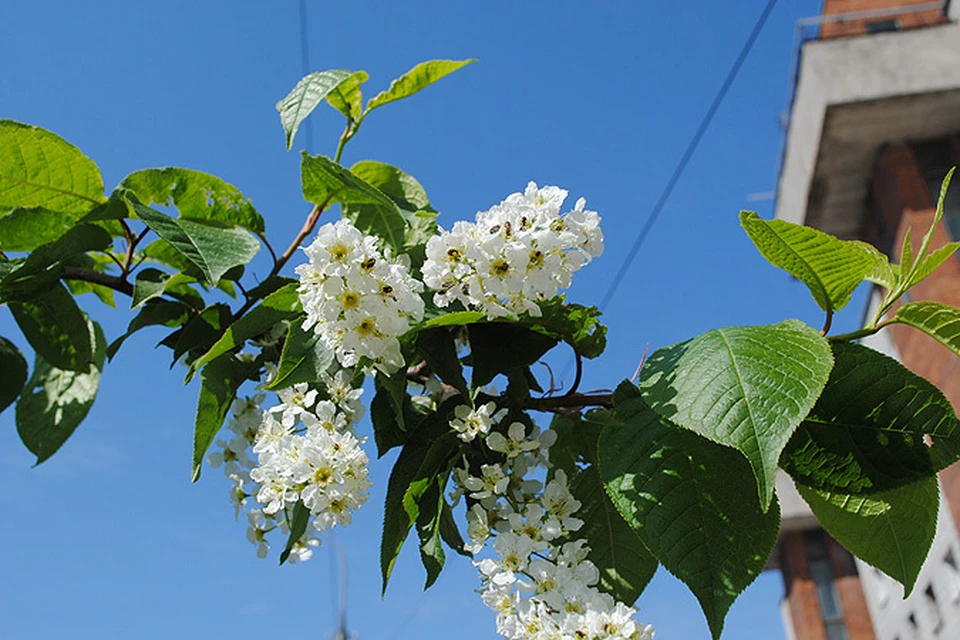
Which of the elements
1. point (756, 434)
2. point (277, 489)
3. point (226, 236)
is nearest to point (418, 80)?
point (226, 236)

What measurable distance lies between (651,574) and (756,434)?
0.65ft

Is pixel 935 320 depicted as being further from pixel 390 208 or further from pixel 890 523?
pixel 390 208

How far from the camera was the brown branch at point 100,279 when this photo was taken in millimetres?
761

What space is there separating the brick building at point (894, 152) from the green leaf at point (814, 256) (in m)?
7.96

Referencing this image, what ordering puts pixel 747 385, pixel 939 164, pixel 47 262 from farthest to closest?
pixel 939 164
pixel 47 262
pixel 747 385

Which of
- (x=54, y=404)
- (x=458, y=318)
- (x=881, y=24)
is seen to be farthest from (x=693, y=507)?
(x=881, y=24)

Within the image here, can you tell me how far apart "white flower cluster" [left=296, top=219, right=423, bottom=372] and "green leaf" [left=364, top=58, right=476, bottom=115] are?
13.1 inches

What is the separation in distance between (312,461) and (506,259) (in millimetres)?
198

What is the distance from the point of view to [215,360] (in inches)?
27.9

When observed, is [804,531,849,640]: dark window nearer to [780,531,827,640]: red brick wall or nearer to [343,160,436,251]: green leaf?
[780,531,827,640]: red brick wall

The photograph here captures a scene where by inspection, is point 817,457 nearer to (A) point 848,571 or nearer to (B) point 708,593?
(B) point 708,593

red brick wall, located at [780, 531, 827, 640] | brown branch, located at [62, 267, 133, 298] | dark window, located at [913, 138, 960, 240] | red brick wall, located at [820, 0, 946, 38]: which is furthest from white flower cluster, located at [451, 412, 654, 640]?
red brick wall, located at [780, 531, 827, 640]

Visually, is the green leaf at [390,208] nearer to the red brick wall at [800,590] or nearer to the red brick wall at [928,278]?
the red brick wall at [928,278]

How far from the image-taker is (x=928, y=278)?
28.6 ft
